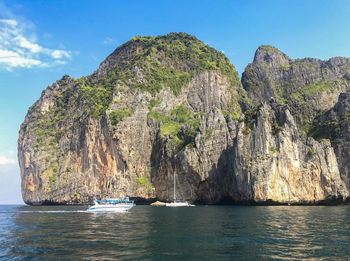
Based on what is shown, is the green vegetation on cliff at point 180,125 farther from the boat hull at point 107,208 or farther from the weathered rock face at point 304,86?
the weathered rock face at point 304,86

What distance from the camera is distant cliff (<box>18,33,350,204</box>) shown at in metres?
97.4

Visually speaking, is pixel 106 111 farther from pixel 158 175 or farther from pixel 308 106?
pixel 308 106

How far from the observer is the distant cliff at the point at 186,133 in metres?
97.4

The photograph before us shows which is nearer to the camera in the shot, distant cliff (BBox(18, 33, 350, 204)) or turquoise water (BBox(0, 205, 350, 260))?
turquoise water (BBox(0, 205, 350, 260))

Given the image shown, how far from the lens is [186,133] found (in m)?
129

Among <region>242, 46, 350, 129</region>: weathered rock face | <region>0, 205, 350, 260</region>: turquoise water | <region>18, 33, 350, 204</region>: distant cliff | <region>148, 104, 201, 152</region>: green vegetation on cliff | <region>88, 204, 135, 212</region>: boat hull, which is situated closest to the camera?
<region>0, 205, 350, 260</region>: turquoise water

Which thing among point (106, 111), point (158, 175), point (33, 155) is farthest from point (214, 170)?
point (33, 155)

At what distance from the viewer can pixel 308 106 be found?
157750mm

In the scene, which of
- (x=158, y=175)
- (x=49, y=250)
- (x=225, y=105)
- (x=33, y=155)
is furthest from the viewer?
(x=225, y=105)

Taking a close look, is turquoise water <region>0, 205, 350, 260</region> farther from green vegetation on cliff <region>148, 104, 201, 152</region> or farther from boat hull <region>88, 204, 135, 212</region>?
green vegetation on cliff <region>148, 104, 201, 152</region>

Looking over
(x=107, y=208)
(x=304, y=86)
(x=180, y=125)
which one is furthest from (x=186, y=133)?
(x=304, y=86)

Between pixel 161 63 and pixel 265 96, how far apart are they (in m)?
69.5

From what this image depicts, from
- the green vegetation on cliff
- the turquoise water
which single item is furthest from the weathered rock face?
the turquoise water

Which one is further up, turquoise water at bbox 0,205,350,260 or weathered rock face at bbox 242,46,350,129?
weathered rock face at bbox 242,46,350,129
